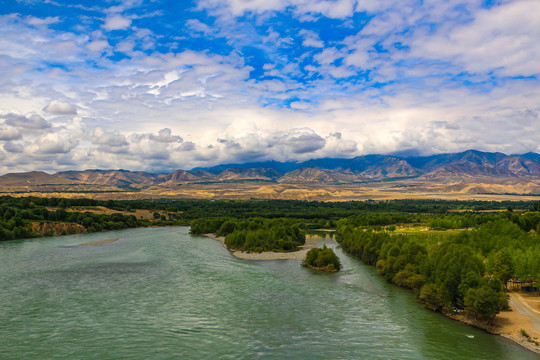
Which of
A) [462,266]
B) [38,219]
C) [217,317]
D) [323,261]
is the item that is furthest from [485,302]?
[38,219]

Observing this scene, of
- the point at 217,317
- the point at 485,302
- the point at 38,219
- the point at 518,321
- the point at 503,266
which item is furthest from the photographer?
the point at 38,219

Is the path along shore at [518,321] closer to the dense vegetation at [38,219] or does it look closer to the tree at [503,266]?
the tree at [503,266]

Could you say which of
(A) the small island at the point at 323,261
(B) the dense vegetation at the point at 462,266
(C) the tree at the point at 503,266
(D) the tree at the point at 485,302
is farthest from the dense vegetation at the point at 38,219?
(C) the tree at the point at 503,266

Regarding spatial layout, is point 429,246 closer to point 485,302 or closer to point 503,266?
point 503,266

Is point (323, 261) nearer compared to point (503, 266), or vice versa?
point (503, 266)

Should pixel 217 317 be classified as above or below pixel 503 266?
below

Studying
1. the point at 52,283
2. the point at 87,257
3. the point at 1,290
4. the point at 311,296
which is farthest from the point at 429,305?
the point at 87,257
